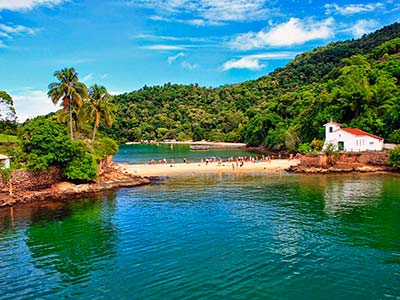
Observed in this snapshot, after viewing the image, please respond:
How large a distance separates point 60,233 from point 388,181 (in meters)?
43.9

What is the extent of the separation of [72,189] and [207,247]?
87.8 ft

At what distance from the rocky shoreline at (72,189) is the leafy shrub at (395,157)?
40.8m

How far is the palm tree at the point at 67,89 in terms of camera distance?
48062mm

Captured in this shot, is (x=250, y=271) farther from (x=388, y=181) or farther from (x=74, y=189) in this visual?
(x=388, y=181)

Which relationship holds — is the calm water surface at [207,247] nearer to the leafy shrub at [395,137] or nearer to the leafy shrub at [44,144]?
the leafy shrub at [44,144]

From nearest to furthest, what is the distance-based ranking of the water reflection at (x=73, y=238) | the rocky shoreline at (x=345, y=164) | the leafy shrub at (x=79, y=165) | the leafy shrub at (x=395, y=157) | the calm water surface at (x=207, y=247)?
1. the calm water surface at (x=207, y=247)
2. the water reflection at (x=73, y=238)
3. the leafy shrub at (x=79, y=165)
4. the leafy shrub at (x=395, y=157)
5. the rocky shoreline at (x=345, y=164)

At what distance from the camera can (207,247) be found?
23875mm

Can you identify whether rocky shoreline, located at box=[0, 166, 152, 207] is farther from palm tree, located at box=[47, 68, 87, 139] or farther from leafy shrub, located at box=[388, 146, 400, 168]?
leafy shrub, located at box=[388, 146, 400, 168]

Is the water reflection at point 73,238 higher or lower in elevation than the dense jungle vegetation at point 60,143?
lower

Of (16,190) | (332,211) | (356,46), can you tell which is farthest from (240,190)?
(356,46)

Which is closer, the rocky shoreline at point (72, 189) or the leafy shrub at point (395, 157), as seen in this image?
the rocky shoreline at point (72, 189)

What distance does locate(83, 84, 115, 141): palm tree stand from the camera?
57094mm

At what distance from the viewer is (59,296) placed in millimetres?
17578

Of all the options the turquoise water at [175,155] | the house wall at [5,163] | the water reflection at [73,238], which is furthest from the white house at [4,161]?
the turquoise water at [175,155]
